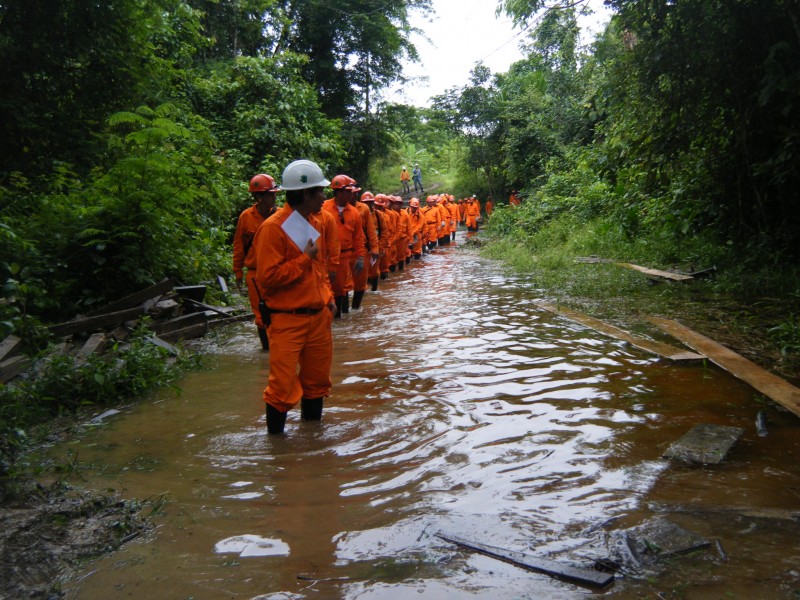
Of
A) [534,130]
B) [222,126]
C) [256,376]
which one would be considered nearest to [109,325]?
[256,376]

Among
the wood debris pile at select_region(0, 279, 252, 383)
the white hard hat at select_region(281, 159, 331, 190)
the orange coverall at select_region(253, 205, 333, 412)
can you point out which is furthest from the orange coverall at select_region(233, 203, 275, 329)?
the white hard hat at select_region(281, 159, 331, 190)

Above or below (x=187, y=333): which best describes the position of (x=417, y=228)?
above

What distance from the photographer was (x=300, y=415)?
17.6 feet

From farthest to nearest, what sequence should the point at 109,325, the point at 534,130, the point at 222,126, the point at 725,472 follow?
the point at 534,130, the point at 222,126, the point at 109,325, the point at 725,472

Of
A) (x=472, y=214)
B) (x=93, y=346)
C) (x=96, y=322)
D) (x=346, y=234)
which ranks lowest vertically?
(x=93, y=346)

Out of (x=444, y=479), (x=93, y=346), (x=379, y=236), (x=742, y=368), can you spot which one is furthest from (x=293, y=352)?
(x=379, y=236)

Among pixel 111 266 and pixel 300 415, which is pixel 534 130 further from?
pixel 300 415

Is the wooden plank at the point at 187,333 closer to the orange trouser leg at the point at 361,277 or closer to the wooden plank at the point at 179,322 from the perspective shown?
the wooden plank at the point at 179,322

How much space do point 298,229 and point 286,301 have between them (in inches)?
20.6

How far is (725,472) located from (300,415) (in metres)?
3.15

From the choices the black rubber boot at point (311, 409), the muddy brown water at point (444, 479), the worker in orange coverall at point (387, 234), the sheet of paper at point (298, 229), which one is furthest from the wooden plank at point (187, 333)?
A: the worker in orange coverall at point (387, 234)

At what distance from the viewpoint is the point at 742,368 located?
5.67 metres

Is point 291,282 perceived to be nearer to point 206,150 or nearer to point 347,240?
point 347,240

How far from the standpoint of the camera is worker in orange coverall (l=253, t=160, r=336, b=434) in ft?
15.0
